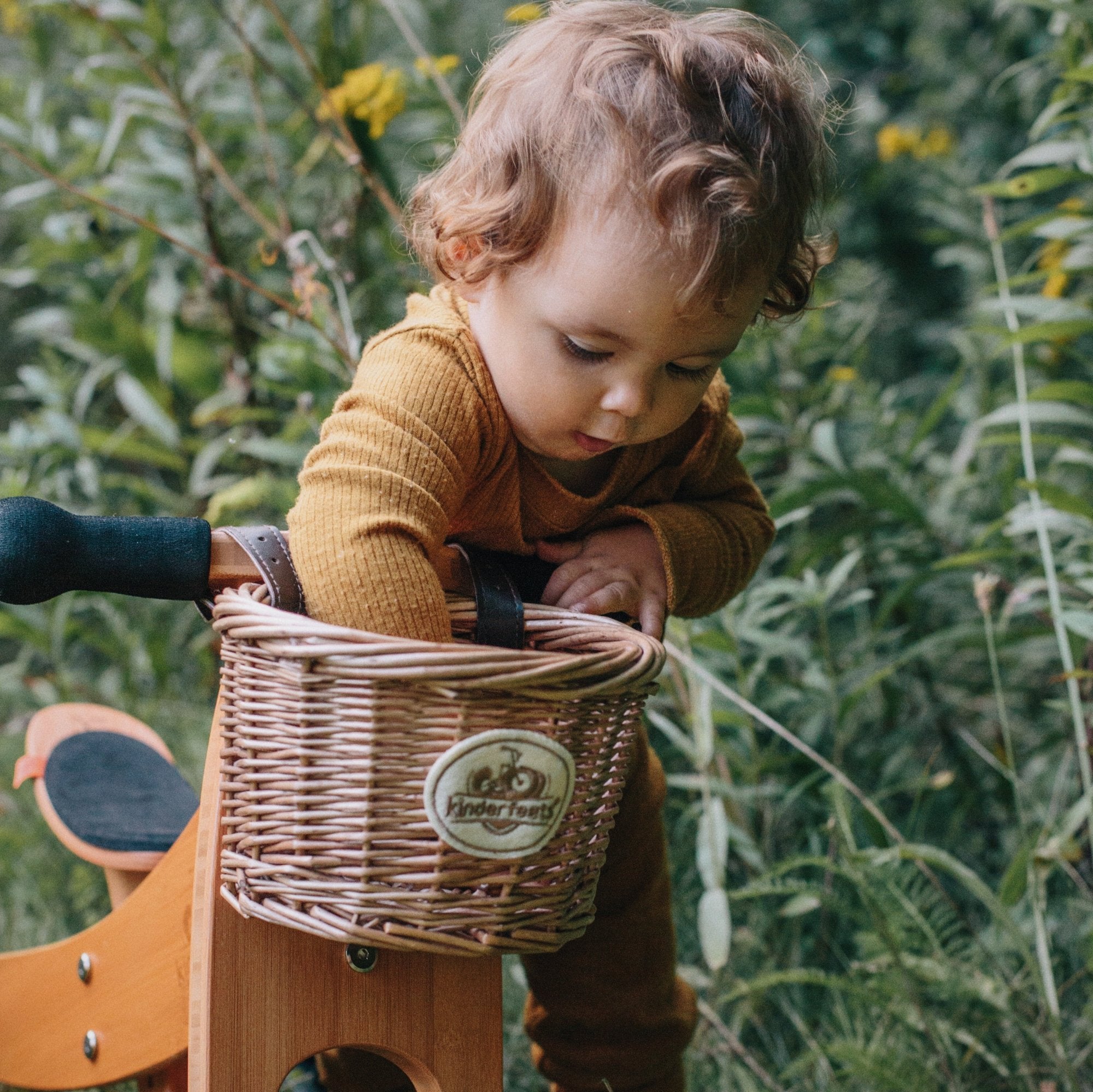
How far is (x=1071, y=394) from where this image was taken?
69.1 inches

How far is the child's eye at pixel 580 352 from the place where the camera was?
1.11 meters

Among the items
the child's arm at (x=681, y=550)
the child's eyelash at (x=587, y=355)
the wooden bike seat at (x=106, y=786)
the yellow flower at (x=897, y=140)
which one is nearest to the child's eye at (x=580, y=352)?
the child's eyelash at (x=587, y=355)

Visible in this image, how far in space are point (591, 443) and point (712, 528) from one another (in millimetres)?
213

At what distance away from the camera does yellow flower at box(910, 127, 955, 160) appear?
3182 millimetres

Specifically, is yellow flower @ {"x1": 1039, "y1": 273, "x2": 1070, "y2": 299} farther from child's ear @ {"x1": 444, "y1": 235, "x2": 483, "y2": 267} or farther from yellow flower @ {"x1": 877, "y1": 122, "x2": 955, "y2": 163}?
child's ear @ {"x1": 444, "y1": 235, "x2": 483, "y2": 267}

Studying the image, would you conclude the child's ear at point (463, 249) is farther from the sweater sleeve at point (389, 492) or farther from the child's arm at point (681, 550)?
the child's arm at point (681, 550)

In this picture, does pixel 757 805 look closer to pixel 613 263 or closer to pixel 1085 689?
pixel 1085 689

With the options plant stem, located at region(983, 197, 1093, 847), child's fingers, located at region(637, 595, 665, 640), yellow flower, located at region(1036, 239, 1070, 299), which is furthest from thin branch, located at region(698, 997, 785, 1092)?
yellow flower, located at region(1036, 239, 1070, 299)

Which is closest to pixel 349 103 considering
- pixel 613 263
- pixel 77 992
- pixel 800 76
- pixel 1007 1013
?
pixel 800 76

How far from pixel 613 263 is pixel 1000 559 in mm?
1367

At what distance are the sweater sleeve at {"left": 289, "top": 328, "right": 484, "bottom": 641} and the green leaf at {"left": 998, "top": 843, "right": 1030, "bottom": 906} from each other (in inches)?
34.8

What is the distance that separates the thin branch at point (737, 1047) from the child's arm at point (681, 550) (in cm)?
63

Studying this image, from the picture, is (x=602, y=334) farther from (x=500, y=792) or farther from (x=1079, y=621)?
(x=1079, y=621)

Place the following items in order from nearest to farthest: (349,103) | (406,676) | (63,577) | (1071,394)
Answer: (406,676)
(63,577)
(1071,394)
(349,103)
